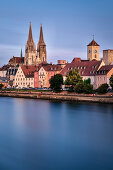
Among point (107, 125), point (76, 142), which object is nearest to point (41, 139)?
point (76, 142)

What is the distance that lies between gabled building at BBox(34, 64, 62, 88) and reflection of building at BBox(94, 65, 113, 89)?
2019cm

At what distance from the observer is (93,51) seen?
118500mm

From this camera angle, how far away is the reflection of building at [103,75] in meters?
79.5

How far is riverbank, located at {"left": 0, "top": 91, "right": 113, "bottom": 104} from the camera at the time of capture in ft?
211

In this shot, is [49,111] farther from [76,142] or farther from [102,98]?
[76,142]

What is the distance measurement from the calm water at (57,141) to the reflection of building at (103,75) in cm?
2627

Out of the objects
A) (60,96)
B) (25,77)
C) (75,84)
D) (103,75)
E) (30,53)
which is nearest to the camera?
(60,96)

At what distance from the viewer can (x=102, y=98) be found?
64000 mm

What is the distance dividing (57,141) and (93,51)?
284ft

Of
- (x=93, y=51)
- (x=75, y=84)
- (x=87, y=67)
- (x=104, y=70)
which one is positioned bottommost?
(x=75, y=84)

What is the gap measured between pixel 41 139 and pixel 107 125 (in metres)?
10.4

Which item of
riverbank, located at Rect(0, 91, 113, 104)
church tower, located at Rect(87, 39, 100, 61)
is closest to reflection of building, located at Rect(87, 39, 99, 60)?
church tower, located at Rect(87, 39, 100, 61)

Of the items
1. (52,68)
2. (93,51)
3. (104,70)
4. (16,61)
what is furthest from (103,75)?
(16,61)

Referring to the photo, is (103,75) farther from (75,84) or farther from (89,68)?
(89,68)
